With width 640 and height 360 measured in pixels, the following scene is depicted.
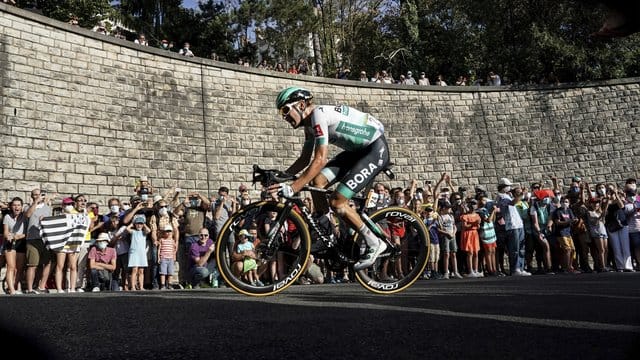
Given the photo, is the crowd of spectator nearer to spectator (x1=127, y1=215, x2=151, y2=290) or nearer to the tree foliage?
spectator (x1=127, y1=215, x2=151, y2=290)

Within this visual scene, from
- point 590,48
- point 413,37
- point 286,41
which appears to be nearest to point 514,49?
point 590,48

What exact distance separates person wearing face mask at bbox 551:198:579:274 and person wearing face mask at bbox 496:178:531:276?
1015mm

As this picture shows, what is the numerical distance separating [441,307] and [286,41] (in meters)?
38.1

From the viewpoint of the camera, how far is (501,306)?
4664mm

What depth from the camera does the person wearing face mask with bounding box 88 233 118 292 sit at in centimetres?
1184

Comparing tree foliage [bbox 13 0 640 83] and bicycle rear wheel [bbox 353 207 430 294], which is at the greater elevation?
tree foliage [bbox 13 0 640 83]

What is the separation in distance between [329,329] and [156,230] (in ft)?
32.2

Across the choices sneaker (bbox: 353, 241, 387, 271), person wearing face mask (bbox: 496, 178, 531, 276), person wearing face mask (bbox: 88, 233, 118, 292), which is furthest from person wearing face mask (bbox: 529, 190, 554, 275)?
person wearing face mask (bbox: 88, 233, 118, 292)

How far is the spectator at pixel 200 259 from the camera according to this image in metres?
12.1

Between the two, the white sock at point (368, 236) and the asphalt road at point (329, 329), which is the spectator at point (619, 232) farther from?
the white sock at point (368, 236)

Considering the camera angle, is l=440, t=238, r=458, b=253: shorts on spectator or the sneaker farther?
l=440, t=238, r=458, b=253: shorts on spectator

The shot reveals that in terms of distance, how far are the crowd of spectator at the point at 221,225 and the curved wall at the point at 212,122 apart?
12.5 ft

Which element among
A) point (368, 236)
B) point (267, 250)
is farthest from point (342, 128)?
point (267, 250)

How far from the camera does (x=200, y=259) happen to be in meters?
12.2
